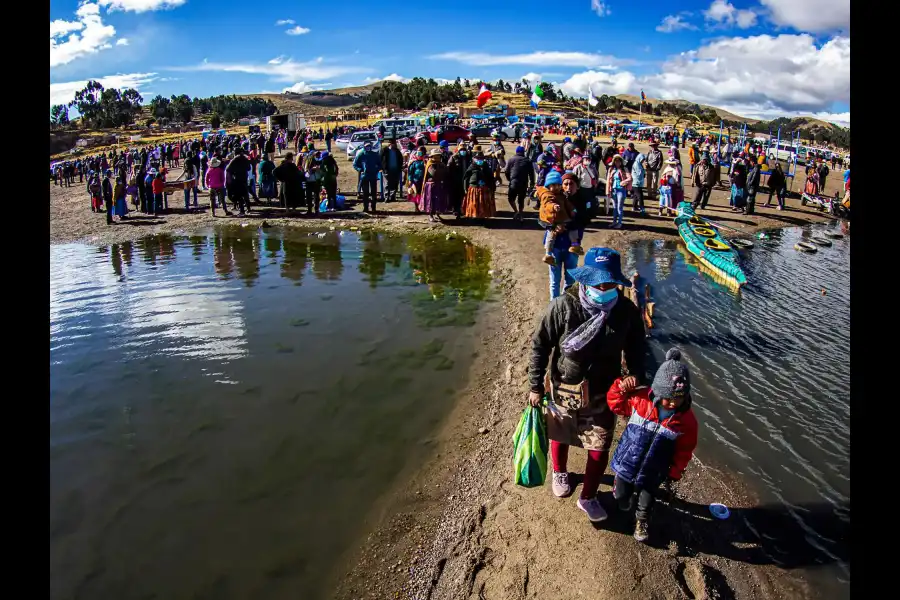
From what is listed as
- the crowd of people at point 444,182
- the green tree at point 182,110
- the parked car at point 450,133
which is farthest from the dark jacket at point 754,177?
the green tree at point 182,110

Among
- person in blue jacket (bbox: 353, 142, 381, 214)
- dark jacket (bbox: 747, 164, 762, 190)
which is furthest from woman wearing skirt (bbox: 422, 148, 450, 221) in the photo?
dark jacket (bbox: 747, 164, 762, 190)

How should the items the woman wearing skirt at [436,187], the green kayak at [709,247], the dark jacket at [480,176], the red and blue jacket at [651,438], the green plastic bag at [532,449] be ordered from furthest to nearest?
the woman wearing skirt at [436,187], the dark jacket at [480,176], the green kayak at [709,247], the green plastic bag at [532,449], the red and blue jacket at [651,438]

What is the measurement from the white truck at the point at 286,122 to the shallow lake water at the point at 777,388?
118 feet

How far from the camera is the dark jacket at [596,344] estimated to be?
413 cm

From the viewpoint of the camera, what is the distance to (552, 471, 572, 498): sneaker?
4.75 meters

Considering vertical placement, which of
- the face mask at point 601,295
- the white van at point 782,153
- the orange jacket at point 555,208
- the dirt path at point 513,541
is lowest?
the dirt path at point 513,541

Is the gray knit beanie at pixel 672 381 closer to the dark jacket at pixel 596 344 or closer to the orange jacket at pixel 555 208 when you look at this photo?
the dark jacket at pixel 596 344

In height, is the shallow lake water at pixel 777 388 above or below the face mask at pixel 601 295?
below

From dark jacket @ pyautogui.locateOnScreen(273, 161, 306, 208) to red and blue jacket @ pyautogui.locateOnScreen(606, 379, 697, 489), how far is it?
15.3 meters

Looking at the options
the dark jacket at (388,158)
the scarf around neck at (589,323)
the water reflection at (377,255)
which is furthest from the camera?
the dark jacket at (388,158)

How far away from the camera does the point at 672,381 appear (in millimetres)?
3816

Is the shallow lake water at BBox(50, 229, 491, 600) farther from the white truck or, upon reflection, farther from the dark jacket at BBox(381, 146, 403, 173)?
the white truck
